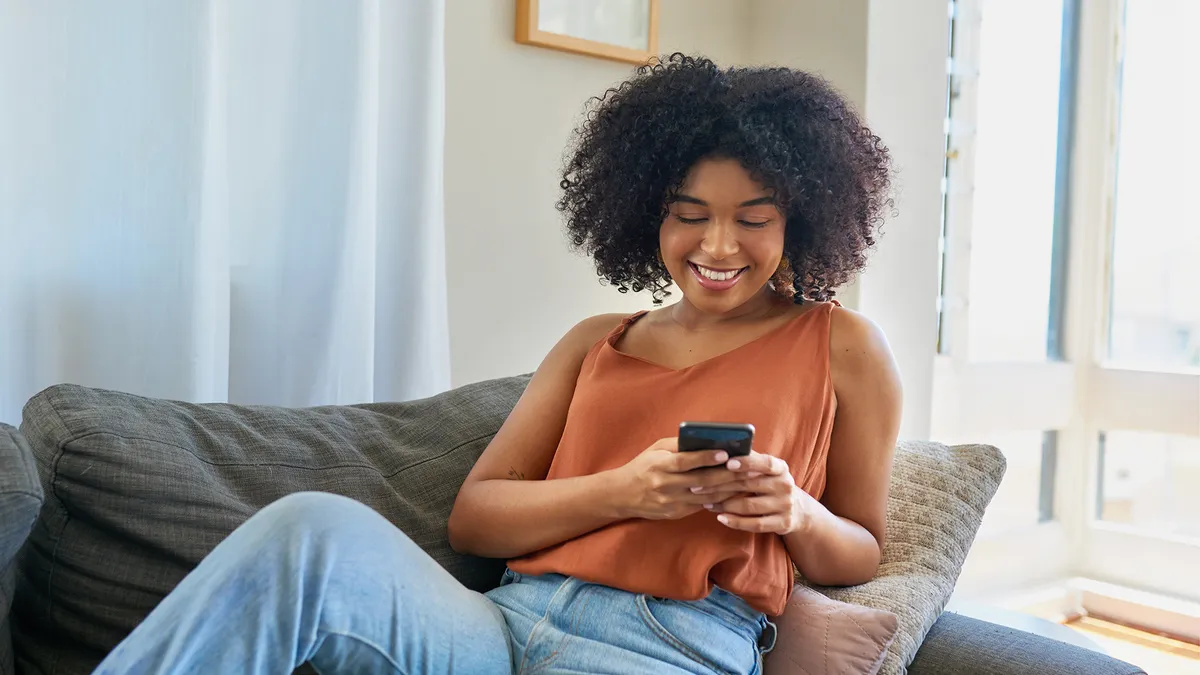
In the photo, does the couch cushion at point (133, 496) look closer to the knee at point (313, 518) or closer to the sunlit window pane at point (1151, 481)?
the knee at point (313, 518)

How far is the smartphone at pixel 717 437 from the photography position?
113cm

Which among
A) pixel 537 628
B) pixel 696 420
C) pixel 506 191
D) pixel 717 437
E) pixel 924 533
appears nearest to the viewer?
pixel 717 437

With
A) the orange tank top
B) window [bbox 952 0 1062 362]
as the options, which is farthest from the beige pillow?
window [bbox 952 0 1062 362]

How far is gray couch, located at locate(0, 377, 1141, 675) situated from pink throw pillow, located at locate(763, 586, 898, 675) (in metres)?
0.11

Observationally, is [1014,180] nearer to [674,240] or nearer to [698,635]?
[674,240]

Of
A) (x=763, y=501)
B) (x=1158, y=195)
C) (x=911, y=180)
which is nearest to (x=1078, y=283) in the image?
(x=1158, y=195)

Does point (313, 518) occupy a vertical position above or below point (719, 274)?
below

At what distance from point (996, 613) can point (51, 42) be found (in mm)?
2500

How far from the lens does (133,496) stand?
123 centimetres

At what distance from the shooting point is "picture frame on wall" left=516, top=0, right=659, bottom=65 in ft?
7.32

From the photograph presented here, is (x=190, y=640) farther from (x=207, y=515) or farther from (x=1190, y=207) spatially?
(x=1190, y=207)

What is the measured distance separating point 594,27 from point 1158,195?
6.73 feet

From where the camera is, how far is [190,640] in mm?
953

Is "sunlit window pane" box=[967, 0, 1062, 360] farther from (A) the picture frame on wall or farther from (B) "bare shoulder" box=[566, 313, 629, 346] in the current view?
(B) "bare shoulder" box=[566, 313, 629, 346]
